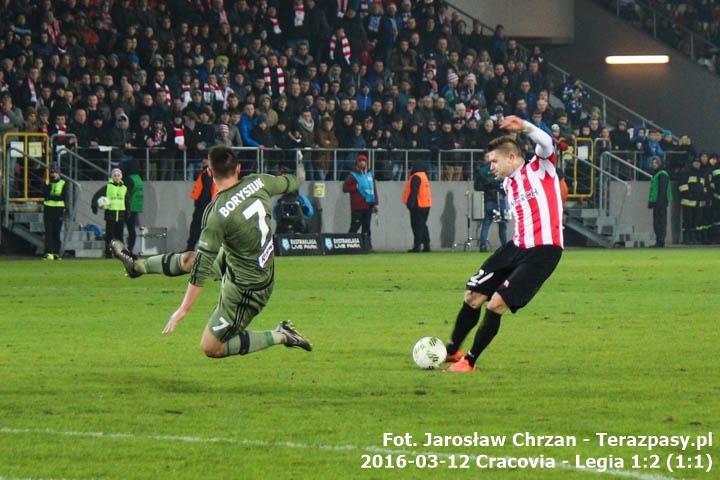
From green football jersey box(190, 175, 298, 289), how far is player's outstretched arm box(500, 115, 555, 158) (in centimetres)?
167

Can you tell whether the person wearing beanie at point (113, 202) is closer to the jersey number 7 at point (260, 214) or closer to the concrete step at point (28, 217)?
the concrete step at point (28, 217)

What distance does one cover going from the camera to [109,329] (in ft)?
49.4

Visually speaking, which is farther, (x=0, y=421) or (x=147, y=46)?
(x=147, y=46)

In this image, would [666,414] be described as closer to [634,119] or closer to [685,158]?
[685,158]

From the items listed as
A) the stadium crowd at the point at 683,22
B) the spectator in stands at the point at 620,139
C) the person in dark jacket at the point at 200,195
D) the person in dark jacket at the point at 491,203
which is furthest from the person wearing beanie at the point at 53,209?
the stadium crowd at the point at 683,22

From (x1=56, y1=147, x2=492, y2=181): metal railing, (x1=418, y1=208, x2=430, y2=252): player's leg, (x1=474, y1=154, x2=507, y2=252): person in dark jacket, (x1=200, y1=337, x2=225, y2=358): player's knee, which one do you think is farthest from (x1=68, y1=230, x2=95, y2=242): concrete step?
(x1=200, y1=337, x2=225, y2=358): player's knee

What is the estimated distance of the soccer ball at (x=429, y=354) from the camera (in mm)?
11672

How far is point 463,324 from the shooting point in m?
11.9

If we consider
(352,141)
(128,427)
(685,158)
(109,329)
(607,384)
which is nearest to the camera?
(128,427)

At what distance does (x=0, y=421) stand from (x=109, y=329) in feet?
19.9

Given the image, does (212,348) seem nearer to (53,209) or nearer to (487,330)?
(487,330)

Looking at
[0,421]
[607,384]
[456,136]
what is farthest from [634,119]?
[0,421]

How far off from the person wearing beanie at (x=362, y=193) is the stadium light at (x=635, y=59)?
14.7 meters

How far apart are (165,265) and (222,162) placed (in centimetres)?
108
